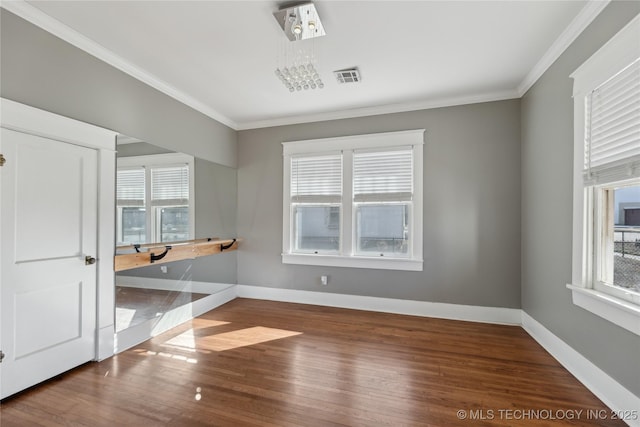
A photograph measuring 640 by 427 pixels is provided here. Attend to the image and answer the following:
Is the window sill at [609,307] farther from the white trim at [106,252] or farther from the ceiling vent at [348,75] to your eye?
the white trim at [106,252]

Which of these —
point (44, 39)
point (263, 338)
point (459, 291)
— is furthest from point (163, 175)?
point (459, 291)

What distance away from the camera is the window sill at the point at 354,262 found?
388cm

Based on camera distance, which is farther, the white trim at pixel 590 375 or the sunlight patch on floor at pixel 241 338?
the sunlight patch on floor at pixel 241 338

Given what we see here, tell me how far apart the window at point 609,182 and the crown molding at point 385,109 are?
128 centimetres

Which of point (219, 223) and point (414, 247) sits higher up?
point (219, 223)

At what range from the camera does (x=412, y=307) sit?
12.8 feet

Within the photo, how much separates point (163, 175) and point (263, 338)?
2.19 metres

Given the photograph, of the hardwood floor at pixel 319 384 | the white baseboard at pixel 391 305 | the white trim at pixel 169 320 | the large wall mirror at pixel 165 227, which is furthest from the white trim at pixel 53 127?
the white baseboard at pixel 391 305

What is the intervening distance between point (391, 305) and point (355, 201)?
153 centimetres

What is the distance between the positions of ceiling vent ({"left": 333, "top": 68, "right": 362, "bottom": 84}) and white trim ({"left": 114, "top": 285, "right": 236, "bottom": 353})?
131 inches

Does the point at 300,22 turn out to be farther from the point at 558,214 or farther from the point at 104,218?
the point at 558,214

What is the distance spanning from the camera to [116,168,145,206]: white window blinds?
283 centimetres

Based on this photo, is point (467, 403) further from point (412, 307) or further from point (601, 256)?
point (412, 307)

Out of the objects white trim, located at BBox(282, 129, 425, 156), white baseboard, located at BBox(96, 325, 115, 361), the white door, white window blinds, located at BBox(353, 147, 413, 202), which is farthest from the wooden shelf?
white window blinds, located at BBox(353, 147, 413, 202)
